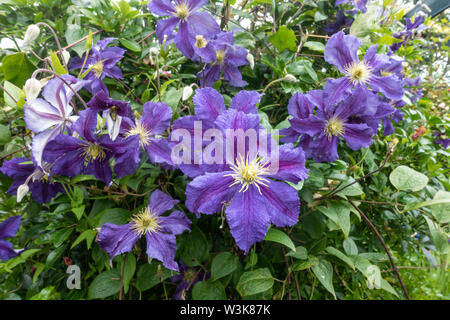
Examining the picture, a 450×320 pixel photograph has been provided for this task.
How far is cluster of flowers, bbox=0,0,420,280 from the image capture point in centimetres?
47

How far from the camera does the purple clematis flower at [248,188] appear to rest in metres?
0.46

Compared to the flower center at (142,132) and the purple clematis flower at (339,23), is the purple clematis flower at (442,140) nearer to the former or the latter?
the purple clematis flower at (339,23)

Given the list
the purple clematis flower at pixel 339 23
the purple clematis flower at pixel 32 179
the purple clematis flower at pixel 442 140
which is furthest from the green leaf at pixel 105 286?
the purple clematis flower at pixel 442 140

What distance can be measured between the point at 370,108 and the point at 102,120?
1.82 ft

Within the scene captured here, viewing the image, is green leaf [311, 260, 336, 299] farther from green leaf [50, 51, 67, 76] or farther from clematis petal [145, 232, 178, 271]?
green leaf [50, 51, 67, 76]

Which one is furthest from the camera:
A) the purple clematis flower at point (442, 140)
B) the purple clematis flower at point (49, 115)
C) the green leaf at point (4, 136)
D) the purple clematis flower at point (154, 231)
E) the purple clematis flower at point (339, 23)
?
the purple clematis flower at point (442, 140)

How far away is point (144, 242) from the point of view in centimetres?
69

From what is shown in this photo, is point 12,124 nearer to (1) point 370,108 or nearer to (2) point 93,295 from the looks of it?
(2) point 93,295

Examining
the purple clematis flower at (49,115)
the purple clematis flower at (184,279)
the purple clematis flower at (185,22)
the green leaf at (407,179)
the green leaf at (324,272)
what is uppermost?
the purple clematis flower at (185,22)

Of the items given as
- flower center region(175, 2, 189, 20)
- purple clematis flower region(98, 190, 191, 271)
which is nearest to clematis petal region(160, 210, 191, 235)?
purple clematis flower region(98, 190, 191, 271)

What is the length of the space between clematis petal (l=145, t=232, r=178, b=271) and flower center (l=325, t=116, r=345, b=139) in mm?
403

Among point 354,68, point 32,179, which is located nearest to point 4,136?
point 32,179

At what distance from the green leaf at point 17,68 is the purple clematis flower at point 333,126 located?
0.56m

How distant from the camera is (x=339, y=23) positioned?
89 centimetres
